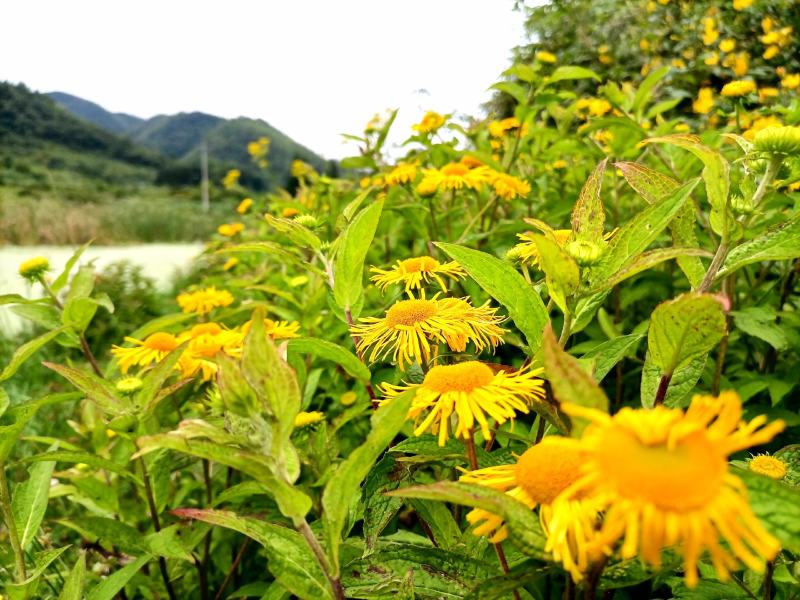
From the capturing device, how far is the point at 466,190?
1.44m

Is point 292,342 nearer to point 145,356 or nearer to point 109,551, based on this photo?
point 145,356

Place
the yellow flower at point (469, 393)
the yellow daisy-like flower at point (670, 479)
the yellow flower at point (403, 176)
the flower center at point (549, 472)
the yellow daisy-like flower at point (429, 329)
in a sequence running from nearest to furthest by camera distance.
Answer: the yellow daisy-like flower at point (670, 479) → the flower center at point (549, 472) → the yellow flower at point (469, 393) → the yellow daisy-like flower at point (429, 329) → the yellow flower at point (403, 176)

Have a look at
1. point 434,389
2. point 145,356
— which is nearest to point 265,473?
point 434,389

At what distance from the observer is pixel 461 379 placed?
20.5 inches

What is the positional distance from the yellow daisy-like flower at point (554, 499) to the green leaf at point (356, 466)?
2.8 inches

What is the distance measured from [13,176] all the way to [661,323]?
1007 inches

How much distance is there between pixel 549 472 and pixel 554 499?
2 cm

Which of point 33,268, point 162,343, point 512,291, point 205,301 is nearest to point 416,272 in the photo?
point 512,291

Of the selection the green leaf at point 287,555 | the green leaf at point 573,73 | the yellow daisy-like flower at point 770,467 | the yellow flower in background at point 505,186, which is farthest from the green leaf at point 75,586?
the green leaf at point 573,73

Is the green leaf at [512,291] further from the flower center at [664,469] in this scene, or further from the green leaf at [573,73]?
the green leaf at [573,73]

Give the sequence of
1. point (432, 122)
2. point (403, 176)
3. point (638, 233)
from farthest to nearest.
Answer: point (432, 122)
point (403, 176)
point (638, 233)

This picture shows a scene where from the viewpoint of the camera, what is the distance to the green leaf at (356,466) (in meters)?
0.43

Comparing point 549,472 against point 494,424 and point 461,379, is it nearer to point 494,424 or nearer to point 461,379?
point 461,379

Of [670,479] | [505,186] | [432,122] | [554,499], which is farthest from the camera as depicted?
[432,122]
